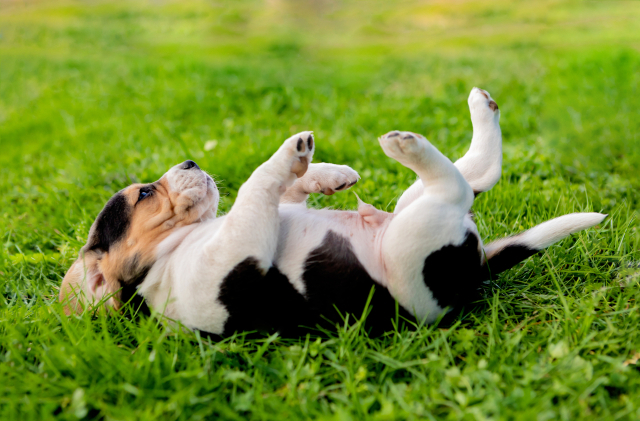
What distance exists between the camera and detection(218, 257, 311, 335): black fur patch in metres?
2.18

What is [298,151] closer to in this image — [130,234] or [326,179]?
[326,179]

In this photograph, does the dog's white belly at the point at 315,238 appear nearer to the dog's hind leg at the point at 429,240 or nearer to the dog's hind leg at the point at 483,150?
the dog's hind leg at the point at 429,240

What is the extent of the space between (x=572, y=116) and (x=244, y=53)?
907 cm

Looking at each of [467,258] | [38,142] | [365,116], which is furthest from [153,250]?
[38,142]

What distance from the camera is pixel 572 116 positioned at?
5.50 meters

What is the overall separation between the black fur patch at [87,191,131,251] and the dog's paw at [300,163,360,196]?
0.99 m

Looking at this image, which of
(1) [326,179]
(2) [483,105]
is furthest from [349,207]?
(2) [483,105]

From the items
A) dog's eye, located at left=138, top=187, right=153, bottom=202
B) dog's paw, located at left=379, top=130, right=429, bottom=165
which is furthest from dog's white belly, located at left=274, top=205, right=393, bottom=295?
dog's eye, located at left=138, top=187, right=153, bottom=202

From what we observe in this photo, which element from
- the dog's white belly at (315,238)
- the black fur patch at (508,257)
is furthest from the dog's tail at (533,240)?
the dog's white belly at (315,238)

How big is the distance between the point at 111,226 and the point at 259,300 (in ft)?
3.20

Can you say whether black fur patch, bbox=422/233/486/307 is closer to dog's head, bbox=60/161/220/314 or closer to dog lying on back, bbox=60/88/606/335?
dog lying on back, bbox=60/88/606/335

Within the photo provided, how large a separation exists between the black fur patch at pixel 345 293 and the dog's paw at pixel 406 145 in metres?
0.52

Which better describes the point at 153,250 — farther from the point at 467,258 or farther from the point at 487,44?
the point at 487,44

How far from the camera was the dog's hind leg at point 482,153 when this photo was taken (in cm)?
270
